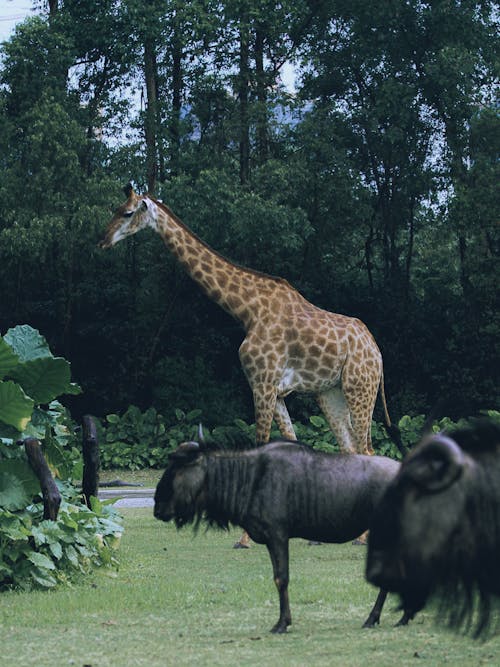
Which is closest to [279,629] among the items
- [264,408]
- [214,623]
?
[214,623]

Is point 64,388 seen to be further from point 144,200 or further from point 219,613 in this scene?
point 144,200

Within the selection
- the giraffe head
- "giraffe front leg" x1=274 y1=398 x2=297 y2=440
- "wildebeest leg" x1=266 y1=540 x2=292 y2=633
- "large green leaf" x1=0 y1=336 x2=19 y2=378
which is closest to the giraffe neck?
the giraffe head

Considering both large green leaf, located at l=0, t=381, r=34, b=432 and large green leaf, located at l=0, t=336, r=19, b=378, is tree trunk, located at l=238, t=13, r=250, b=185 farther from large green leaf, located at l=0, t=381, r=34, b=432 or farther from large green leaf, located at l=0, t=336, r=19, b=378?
large green leaf, located at l=0, t=381, r=34, b=432

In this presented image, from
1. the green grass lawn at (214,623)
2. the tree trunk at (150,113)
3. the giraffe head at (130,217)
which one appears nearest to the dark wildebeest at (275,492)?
the green grass lawn at (214,623)

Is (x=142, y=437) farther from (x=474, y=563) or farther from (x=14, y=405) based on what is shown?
(x=474, y=563)

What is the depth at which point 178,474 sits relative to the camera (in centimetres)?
707

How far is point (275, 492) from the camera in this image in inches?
279

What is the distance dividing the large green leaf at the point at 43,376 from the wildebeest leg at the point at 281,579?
282cm

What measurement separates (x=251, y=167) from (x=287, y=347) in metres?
12.5

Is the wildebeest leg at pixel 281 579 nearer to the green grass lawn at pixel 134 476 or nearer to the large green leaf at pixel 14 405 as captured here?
the large green leaf at pixel 14 405

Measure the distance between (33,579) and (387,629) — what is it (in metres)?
2.98

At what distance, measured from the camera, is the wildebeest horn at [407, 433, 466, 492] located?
147 inches

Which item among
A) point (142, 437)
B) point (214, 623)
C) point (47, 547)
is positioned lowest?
point (142, 437)

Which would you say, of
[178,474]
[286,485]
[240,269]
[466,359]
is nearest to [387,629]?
[286,485]
